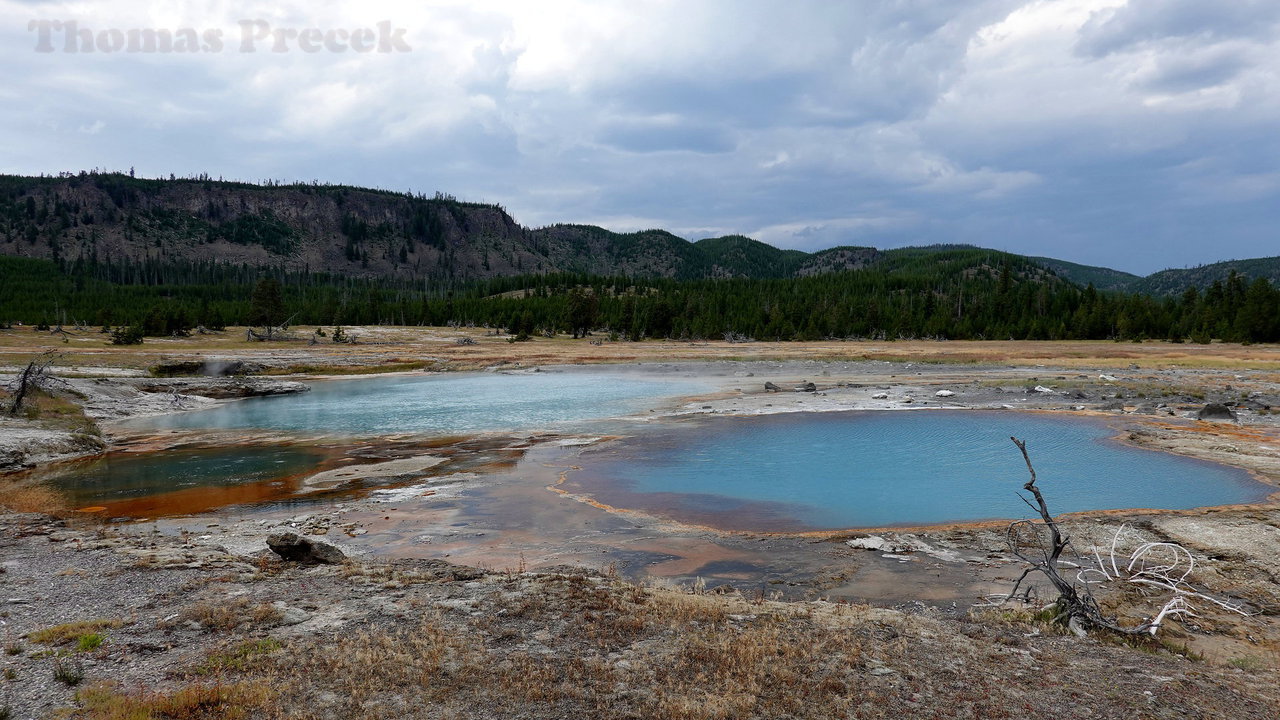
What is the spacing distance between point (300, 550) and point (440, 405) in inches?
1179

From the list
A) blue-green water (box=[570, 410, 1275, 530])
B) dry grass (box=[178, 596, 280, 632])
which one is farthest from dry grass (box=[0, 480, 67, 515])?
blue-green water (box=[570, 410, 1275, 530])

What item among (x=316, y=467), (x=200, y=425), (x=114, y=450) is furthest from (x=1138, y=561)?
(x=200, y=425)

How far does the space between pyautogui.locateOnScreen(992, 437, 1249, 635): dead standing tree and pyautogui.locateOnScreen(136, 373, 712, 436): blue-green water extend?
23488 millimetres

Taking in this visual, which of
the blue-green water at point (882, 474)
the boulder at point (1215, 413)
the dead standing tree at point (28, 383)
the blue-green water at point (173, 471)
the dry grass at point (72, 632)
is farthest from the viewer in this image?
the boulder at point (1215, 413)

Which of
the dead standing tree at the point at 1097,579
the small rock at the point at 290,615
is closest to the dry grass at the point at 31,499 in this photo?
the small rock at the point at 290,615

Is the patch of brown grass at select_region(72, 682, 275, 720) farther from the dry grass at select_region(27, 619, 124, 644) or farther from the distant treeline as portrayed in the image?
the distant treeline

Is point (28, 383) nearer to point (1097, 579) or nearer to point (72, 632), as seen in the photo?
point (72, 632)

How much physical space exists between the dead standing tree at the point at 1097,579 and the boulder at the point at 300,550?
39.8 ft

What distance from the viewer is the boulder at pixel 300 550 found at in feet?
41.0

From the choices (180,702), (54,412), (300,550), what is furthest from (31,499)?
(54,412)

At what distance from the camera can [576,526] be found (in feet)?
52.3

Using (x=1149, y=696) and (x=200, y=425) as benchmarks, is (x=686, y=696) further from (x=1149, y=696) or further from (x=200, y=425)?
(x=200, y=425)

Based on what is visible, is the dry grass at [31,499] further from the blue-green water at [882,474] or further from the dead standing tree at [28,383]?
the blue-green water at [882,474]

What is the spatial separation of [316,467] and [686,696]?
67.3ft
